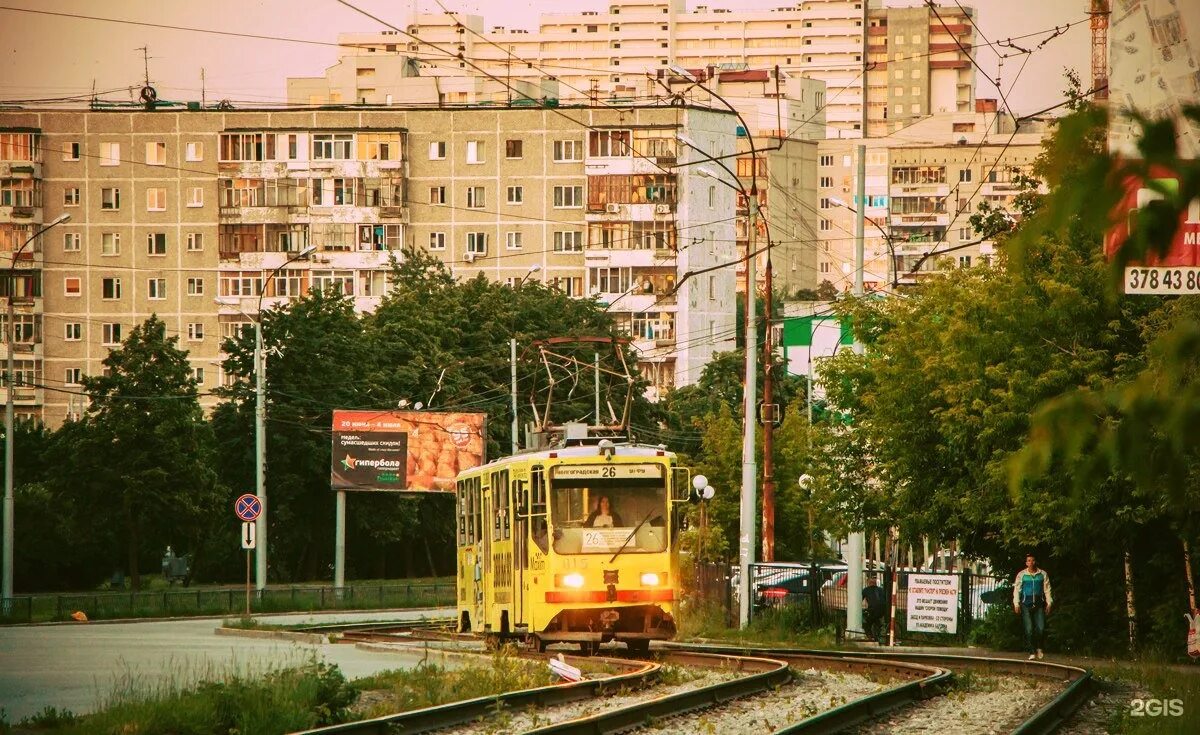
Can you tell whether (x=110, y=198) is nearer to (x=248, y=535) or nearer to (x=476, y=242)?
(x=476, y=242)

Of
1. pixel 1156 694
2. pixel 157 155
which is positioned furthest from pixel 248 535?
pixel 157 155

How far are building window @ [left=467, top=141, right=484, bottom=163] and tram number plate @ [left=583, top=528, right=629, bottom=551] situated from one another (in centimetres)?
8096

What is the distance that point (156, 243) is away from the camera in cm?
10431

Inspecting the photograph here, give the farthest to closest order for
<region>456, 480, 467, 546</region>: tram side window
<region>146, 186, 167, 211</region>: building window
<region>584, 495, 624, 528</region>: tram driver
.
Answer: <region>146, 186, 167, 211</region>: building window < <region>456, 480, 467, 546</region>: tram side window < <region>584, 495, 624, 528</region>: tram driver

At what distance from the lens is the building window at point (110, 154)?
102312mm

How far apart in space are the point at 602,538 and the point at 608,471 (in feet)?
3.02

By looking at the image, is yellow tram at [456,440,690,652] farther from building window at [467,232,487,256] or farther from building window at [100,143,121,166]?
building window at [100,143,121,166]

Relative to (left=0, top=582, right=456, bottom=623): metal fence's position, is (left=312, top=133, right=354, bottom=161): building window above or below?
above

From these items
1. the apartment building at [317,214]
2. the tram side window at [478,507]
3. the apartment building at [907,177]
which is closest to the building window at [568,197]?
the apartment building at [317,214]

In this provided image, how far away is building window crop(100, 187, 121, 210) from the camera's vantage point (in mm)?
103500

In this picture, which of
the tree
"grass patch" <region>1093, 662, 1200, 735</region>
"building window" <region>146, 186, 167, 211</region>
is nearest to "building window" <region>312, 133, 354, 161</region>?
"building window" <region>146, 186, 167, 211</region>

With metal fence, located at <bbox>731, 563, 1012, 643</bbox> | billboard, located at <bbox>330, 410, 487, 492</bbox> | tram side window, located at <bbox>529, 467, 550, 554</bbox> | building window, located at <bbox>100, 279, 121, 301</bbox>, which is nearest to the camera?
tram side window, located at <bbox>529, 467, 550, 554</bbox>

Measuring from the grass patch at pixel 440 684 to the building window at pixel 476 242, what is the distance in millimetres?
85740

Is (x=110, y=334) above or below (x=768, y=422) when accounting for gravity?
above
